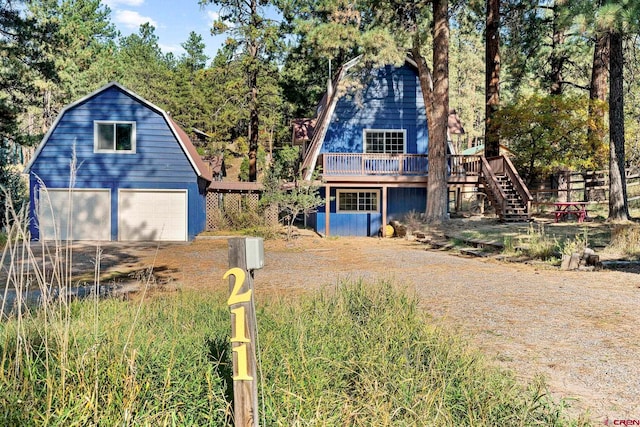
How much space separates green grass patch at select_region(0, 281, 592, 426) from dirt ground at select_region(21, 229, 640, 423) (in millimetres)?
598

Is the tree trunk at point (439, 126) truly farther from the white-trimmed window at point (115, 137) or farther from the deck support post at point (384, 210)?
the white-trimmed window at point (115, 137)

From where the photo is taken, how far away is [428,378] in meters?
3.34

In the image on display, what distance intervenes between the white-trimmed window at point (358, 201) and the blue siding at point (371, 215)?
1.00 ft

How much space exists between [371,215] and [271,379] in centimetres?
1832

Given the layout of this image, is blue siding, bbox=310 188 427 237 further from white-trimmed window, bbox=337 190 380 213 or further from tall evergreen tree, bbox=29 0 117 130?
tall evergreen tree, bbox=29 0 117 130

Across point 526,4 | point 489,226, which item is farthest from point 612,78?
point 526,4

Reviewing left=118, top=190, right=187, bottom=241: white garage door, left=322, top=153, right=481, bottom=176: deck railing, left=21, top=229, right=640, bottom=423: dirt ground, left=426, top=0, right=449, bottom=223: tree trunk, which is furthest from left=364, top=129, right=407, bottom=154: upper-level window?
left=118, top=190, right=187, bottom=241: white garage door

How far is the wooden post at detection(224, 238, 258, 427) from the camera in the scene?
8.17 ft

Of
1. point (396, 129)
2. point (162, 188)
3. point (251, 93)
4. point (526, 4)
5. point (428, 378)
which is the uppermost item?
point (526, 4)

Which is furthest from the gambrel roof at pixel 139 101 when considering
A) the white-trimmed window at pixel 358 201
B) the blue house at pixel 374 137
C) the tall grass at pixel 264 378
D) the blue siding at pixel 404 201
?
the tall grass at pixel 264 378

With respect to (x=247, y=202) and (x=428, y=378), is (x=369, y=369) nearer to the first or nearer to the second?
(x=428, y=378)

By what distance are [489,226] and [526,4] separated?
11.3 metres

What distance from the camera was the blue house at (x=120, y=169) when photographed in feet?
61.5

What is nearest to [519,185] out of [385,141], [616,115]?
[616,115]
